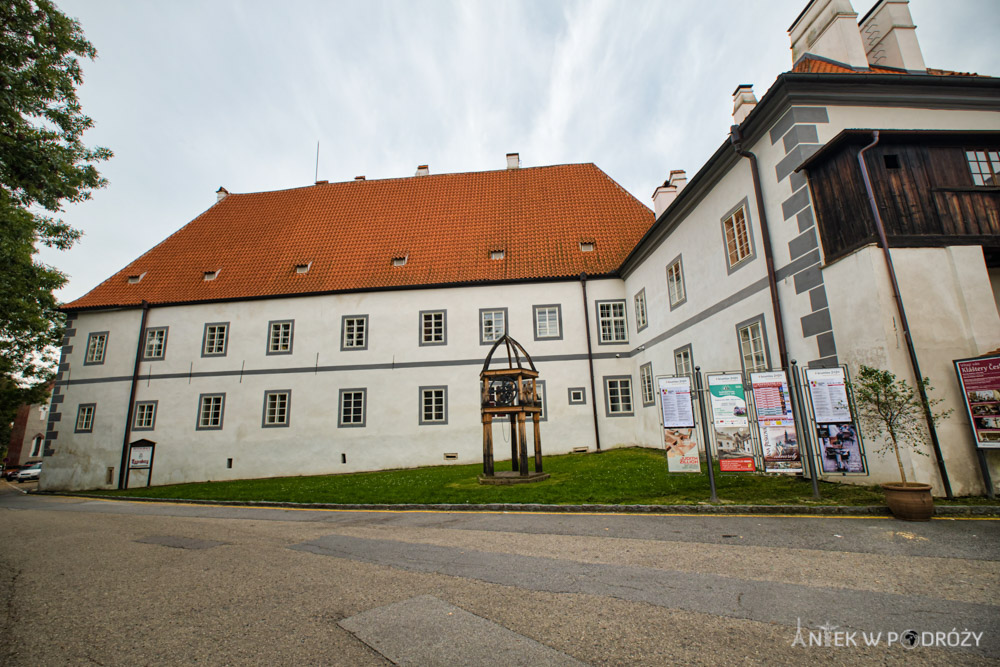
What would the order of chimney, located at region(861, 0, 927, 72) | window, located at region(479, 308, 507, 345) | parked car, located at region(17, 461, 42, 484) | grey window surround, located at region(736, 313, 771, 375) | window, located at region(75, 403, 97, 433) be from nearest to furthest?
grey window surround, located at region(736, 313, 771, 375) < chimney, located at region(861, 0, 927, 72) < window, located at region(479, 308, 507, 345) < window, located at region(75, 403, 97, 433) < parked car, located at region(17, 461, 42, 484)

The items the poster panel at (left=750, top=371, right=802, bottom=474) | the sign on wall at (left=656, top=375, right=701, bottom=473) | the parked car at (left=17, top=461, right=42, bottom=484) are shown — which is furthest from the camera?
the parked car at (left=17, top=461, right=42, bottom=484)

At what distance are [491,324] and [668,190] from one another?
8.84 meters

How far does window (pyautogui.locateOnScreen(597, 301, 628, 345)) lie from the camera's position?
19766 millimetres

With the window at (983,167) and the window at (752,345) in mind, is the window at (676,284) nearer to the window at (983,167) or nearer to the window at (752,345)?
the window at (752,345)

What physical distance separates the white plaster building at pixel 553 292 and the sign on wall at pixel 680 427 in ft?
9.68

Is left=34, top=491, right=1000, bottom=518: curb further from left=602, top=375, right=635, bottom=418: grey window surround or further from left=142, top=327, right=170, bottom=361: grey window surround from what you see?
left=142, top=327, right=170, bottom=361: grey window surround

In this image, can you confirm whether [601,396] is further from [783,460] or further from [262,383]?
[262,383]

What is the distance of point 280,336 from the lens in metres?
21.1

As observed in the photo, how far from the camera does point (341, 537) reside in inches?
283

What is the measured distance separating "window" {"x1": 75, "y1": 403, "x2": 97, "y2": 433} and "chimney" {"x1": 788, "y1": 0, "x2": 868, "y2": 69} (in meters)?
29.8

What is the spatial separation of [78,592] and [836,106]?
14656mm

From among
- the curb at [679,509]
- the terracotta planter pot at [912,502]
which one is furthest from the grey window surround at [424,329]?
the terracotta planter pot at [912,502]

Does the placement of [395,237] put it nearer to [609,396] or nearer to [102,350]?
[609,396]

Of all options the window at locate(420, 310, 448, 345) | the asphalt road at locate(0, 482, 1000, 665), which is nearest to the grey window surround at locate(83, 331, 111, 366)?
the window at locate(420, 310, 448, 345)
